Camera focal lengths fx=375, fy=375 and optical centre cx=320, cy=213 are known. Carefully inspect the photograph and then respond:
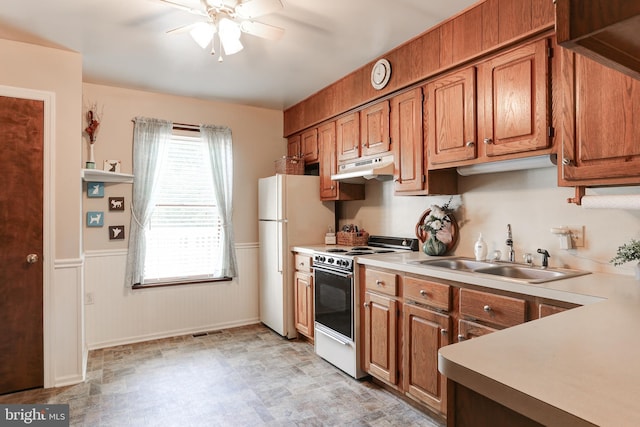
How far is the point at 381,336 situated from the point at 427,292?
58 centimetres

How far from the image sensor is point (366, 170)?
3.18m

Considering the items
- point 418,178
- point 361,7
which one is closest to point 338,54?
point 361,7

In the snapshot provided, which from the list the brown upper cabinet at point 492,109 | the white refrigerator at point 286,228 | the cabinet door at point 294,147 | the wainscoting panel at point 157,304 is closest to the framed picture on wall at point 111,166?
the wainscoting panel at point 157,304

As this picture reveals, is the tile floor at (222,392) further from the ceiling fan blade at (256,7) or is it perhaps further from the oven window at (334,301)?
the ceiling fan blade at (256,7)

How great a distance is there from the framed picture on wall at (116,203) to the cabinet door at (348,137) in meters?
2.22

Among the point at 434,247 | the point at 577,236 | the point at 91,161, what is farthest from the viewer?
the point at 91,161

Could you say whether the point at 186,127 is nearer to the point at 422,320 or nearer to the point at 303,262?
the point at 303,262

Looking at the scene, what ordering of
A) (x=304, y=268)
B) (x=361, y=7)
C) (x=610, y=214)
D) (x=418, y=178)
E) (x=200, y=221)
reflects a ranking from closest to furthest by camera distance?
(x=610, y=214) < (x=361, y=7) < (x=418, y=178) < (x=304, y=268) < (x=200, y=221)

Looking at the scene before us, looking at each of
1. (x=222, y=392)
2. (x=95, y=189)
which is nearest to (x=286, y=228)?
(x=222, y=392)

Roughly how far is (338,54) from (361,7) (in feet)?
2.25

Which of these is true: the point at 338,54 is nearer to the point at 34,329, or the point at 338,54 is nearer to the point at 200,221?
the point at 200,221

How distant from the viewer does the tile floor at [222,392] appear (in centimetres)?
238

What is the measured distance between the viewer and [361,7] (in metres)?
2.34

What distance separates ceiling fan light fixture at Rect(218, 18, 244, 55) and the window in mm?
1934
